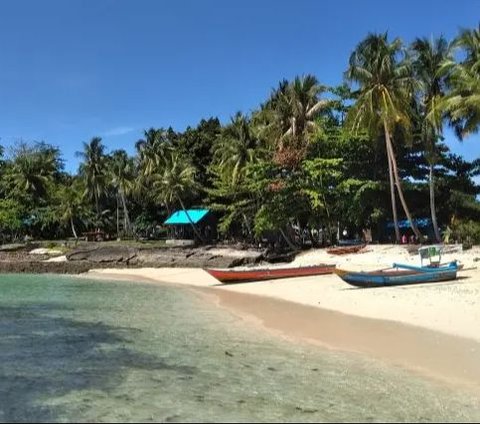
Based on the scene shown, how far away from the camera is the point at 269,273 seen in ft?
98.8

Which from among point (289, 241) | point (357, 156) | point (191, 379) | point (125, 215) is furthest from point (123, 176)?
point (191, 379)

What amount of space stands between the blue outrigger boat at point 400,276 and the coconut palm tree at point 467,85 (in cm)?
1156

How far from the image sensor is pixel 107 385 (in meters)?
10.2

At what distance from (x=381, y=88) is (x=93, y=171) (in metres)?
41.7

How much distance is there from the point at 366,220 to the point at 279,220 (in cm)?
649

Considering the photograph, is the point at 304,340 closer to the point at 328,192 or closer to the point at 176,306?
the point at 176,306

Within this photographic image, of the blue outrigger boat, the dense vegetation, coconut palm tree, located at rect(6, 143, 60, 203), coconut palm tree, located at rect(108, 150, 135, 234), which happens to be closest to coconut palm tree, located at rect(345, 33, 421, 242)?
the dense vegetation

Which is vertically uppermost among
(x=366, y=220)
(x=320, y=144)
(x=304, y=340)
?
(x=320, y=144)

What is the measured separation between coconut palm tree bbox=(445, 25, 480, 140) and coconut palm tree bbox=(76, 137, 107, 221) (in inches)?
1731

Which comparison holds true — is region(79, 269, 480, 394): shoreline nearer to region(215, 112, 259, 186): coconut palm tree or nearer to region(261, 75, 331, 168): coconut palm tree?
region(261, 75, 331, 168): coconut palm tree

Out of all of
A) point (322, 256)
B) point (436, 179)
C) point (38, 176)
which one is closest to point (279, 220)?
point (322, 256)

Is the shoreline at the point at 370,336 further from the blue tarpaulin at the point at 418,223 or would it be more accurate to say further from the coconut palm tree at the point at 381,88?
the blue tarpaulin at the point at 418,223

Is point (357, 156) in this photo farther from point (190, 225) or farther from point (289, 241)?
point (190, 225)

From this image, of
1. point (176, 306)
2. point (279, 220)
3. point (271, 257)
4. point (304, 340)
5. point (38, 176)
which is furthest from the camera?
point (38, 176)
